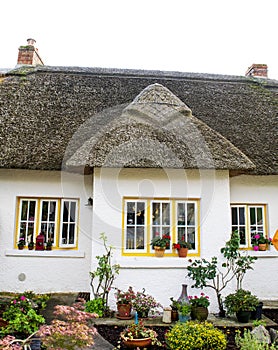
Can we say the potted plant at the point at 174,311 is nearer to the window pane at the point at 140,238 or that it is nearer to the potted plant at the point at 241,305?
the potted plant at the point at 241,305

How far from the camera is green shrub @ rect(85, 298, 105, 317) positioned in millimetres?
5938

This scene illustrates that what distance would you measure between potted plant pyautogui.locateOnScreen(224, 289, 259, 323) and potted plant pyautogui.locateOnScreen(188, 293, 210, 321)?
425 mm

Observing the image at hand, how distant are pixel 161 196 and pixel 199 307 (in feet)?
7.38

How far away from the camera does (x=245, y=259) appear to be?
644 cm

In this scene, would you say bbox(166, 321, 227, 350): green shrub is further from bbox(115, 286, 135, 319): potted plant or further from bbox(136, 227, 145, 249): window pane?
bbox(136, 227, 145, 249): window pane

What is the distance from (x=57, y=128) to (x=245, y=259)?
5.28m

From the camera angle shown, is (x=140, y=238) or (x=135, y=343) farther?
(x=140, y=238)

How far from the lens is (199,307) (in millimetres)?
5898

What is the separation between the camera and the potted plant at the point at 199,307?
584cm

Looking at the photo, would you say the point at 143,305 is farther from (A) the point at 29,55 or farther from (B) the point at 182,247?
(A) the point at 29,55

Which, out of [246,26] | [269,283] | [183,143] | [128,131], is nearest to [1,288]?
[128,131]

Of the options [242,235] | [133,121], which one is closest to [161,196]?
[133,121]

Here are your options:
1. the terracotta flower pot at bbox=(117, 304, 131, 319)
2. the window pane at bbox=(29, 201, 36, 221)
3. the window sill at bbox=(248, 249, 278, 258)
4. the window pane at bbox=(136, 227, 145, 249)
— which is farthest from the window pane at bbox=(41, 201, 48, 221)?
the window sill at bbox=(248, 249, 278, 258)

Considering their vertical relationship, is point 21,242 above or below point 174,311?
above
